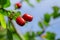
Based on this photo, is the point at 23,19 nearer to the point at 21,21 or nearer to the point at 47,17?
the point at 21,21

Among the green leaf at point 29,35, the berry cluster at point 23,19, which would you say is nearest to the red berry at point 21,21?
the berry cluster at point 23,19

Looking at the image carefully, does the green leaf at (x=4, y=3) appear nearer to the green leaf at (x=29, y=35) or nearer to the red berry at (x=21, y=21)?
the red berry at (x=21, y=21)

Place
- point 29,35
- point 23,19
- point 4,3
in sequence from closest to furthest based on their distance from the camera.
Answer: point 4,3
point 23,19
point 29,35

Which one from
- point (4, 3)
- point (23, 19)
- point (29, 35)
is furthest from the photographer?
point (29, 35)

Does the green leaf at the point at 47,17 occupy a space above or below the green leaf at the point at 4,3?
below

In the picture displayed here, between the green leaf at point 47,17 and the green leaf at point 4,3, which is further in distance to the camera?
the green leaf at point 47,17

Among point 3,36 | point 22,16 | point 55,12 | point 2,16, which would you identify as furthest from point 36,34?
point 2,16

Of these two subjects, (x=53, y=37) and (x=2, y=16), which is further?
(x=53, y=37)

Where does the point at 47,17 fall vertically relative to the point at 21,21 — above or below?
below

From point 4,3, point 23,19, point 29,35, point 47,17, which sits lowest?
point 29,35

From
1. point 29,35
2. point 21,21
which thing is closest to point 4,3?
point 21,21

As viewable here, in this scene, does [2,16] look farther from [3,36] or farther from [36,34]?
[36,34]
